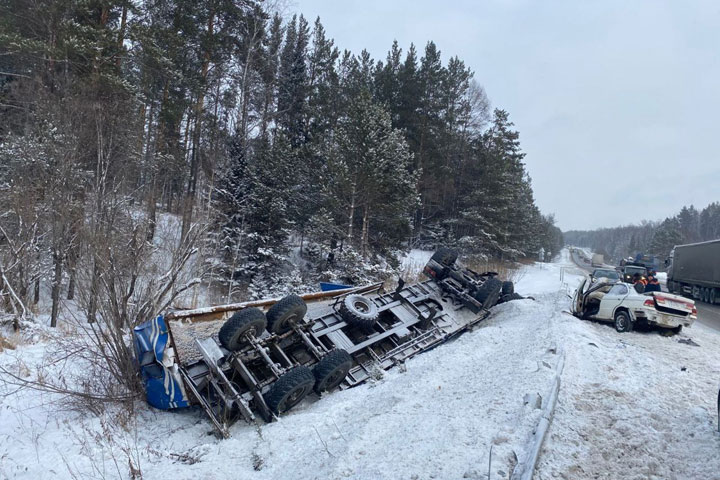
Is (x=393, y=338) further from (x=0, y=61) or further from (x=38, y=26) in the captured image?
(x=0, y=61)

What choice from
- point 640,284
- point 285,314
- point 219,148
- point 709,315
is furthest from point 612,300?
point 219,148

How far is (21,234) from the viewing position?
33.1ft

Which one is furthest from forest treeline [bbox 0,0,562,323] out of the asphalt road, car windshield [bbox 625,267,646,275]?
the asphalt road

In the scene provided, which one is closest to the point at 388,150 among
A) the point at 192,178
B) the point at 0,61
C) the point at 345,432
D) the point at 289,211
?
the point at 289,211

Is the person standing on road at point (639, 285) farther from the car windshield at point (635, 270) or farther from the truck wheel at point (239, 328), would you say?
the truck wheel at point (239, 328)

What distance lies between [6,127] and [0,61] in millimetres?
3330

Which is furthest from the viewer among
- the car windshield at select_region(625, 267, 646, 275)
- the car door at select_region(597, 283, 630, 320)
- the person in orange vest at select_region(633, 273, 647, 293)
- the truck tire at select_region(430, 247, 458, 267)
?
the car windshield at select_region(625, 267, 646, 275)

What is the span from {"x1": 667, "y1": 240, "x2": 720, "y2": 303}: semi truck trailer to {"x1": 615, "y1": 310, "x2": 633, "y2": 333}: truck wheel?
13.1 metres

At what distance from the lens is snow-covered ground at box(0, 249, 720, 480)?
11.0ft

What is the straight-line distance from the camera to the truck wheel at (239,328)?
5.08 meters

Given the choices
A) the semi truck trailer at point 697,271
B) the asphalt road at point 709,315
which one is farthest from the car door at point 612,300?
the semi truck trailer at point 697,271

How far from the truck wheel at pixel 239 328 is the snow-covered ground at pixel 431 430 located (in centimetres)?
96

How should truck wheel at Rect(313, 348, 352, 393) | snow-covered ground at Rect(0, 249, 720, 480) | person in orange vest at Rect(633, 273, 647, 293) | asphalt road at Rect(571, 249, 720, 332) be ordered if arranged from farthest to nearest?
person in orange vest at Rect(633, 273, 647, 293) → asphalt road at Rect(571, 249, 720, 332) → truck wheel at Rect(313, 348, 352, 393) → snow-covered ground at Rect(0, 249, 720, 480)

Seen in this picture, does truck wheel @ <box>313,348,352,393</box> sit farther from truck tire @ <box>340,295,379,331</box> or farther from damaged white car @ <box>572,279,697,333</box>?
damaged white car @ <box>572,279,697,333</box>
